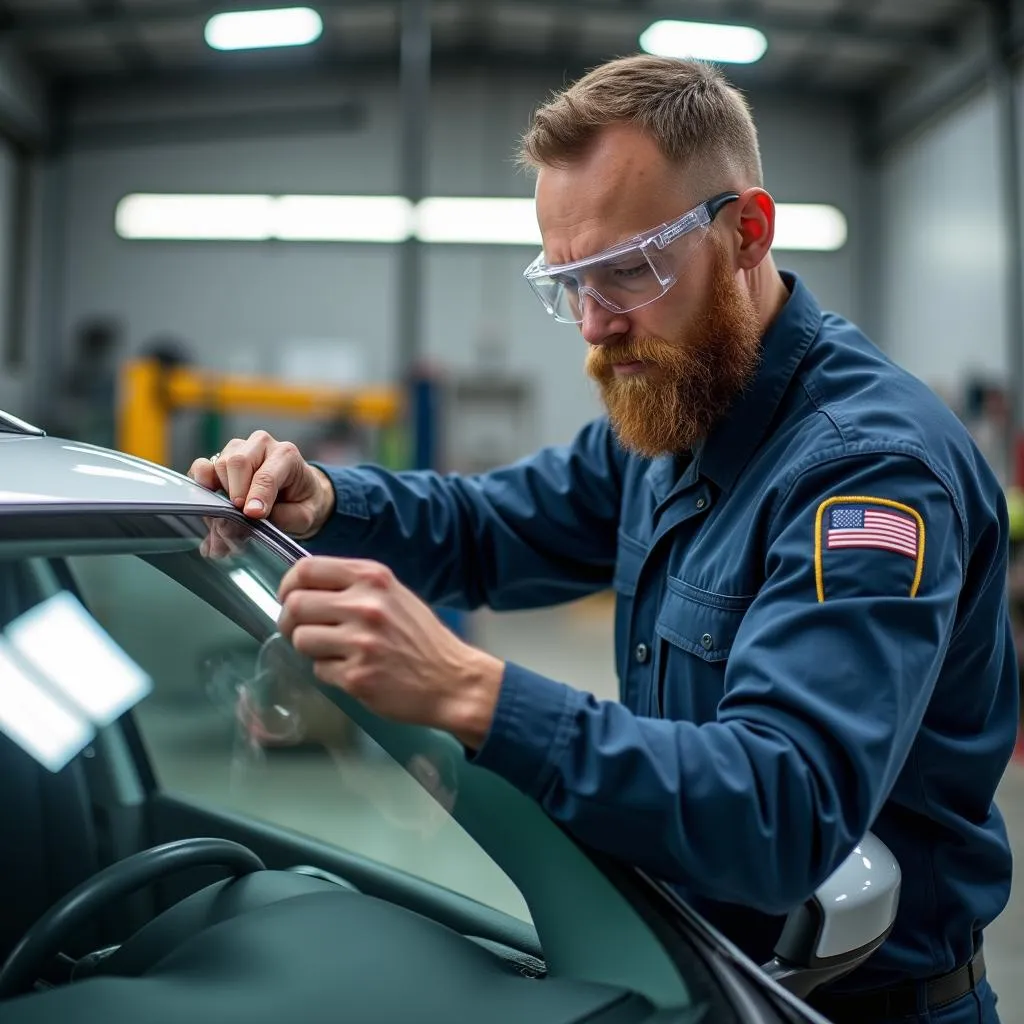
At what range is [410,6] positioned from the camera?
7.00 m

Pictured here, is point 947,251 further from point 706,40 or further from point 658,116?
point 658,116

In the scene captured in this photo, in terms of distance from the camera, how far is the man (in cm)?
85

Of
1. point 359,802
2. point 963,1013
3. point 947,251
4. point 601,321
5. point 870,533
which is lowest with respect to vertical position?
point 359,802

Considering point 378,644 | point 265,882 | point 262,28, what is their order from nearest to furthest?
point 378,644 < point 265,882 < point 262,28

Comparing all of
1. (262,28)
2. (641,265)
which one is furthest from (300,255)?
(641,265)

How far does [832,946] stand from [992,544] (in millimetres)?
446

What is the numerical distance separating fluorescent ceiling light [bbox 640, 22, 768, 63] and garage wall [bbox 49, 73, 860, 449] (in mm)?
2472

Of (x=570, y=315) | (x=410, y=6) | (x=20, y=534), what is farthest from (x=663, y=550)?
(x=410, y=6)

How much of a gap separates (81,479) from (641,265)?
2.10 feet

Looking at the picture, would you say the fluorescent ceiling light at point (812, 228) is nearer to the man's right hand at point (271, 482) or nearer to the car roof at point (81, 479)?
the man's right hand at point (271, 482)

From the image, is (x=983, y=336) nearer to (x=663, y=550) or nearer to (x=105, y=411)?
(x=105, y=411)

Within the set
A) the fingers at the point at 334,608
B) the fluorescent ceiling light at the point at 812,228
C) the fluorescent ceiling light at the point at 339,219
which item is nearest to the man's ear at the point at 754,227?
the fingers at the point at 334,608

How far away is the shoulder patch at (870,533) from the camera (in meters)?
0.96

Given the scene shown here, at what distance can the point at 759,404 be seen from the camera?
3.99 ft
